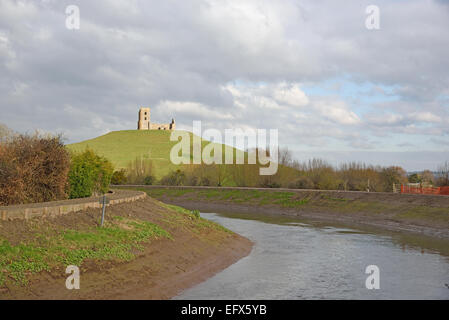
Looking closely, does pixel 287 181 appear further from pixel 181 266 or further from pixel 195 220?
pixel 181 266

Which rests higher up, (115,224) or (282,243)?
(115,224)

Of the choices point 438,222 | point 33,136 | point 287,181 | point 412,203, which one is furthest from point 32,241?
point 287,181

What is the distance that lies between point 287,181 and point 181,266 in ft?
185

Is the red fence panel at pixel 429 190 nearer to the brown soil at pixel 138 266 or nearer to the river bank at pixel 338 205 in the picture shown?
the river bank at pixel 338 205

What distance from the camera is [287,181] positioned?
72.7 metres

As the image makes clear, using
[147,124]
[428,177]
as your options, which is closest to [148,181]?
[428,177]

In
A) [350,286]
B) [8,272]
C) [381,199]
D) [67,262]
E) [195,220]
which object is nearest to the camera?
[8,272]

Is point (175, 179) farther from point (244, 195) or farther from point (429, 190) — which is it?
point (429, 190)

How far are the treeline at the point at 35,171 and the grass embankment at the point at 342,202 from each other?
27.4 metres

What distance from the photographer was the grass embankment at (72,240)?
11.9 metres

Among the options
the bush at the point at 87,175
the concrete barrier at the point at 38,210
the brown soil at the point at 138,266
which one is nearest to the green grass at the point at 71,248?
the brown soil at the point at 138,266

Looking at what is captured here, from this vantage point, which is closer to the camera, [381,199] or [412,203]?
[412,203]

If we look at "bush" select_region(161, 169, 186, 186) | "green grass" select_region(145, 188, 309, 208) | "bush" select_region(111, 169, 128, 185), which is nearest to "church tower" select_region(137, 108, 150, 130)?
"bush" select_region(111, 169, 128, 185)

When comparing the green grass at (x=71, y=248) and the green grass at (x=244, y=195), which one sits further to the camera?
the green grass at (x=244, y=195)
